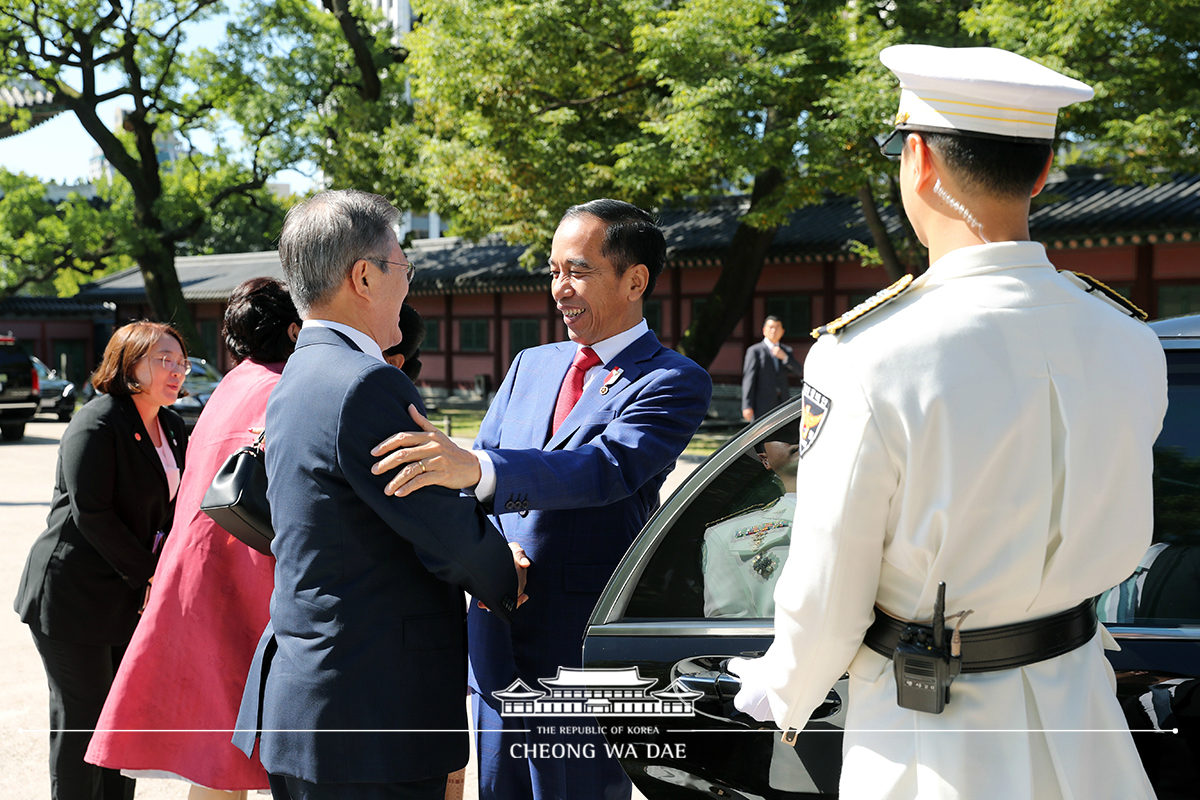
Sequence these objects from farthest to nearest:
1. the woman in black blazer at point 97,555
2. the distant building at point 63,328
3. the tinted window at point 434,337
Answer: the distant building at point 63,328 < the tinted window at point 434,337 < the woman in black blazer at point 97,555

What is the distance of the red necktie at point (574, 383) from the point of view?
2414mm

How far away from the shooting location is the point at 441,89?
13312mm

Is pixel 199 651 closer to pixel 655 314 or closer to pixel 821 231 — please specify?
pixel 821 231

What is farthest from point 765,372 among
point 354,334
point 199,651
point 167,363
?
point 354,334

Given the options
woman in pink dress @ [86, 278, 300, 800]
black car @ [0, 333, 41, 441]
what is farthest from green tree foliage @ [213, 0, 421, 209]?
woman in pink dress @ [86, 278, 300, 800]

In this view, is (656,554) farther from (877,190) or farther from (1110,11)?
(877,190)

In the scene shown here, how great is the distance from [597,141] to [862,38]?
3.58 metres

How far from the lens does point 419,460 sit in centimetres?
168

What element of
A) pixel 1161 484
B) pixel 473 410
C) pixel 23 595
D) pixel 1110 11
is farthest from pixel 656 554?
pixel 473 410

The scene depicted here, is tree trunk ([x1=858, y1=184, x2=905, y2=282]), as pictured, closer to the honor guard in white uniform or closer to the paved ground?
the paved ground

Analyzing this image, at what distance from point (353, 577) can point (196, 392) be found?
13894 mm

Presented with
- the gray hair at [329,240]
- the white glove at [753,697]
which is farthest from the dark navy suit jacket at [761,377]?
the white glove at [753,697]

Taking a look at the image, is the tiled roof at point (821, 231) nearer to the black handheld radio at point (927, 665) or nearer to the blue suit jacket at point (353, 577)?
the blue suit jacket at point (353, 577)

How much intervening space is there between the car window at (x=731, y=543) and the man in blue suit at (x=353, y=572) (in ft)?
1.13
